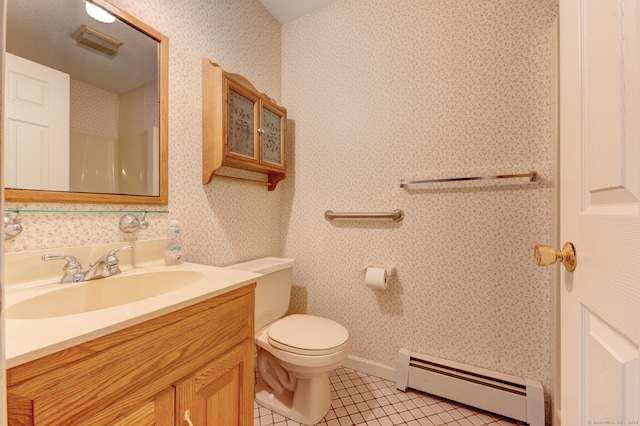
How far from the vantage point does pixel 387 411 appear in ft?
4.22

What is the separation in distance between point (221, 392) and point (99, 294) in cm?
51

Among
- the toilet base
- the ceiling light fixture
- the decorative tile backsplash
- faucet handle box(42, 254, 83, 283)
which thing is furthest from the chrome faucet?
the toilet base

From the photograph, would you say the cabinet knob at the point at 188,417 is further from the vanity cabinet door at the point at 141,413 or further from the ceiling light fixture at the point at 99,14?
the ceiling light fixture at the point at 99,14

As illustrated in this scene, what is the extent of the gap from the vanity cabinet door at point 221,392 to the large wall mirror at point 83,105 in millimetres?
711

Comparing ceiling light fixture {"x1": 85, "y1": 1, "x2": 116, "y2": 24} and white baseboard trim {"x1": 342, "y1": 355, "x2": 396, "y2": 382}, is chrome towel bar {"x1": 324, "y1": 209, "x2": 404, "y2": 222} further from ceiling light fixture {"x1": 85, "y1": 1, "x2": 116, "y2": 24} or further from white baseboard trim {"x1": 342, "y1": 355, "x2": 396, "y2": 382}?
ceiling light fixture {"x1": 85, "y1": 1, "x2": 116, "y2": 24}

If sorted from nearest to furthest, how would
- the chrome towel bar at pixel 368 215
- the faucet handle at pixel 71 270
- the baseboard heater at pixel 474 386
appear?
the faucet handle at pixel 71 270, the baseboard heater at pixel 474 386, the chrome towel bar at pixel 368 215

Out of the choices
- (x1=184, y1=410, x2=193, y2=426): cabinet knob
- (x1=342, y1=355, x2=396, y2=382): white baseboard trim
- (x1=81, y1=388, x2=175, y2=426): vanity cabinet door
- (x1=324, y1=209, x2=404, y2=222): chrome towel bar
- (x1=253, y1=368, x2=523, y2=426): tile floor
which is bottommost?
(x1=253, y1=368, x2=523, y2=426): tile floor

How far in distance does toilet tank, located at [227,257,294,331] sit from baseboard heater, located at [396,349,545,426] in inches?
30.2

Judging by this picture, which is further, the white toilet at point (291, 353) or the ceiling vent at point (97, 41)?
the white toilet at point (291, 353)

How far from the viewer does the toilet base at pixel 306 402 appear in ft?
3.97
